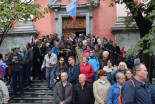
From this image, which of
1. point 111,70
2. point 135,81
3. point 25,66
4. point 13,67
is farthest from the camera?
point 25,66

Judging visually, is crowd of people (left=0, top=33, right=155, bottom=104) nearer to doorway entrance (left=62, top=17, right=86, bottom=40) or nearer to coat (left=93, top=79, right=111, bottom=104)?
coat (left=93, top=79, right=111, bottom=104)

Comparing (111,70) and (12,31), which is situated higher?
(12,31)

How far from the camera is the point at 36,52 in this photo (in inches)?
476

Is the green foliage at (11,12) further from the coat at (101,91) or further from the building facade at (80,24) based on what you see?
the building facade at (80,24)

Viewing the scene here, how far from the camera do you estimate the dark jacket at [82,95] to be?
732cm

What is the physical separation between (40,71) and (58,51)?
138cm

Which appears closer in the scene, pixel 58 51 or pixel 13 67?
pixel 13 67

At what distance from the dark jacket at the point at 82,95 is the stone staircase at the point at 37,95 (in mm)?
3047

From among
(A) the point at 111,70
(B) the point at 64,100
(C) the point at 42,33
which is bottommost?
(B) the point at 64,100

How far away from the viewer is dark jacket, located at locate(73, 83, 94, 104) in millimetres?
7316

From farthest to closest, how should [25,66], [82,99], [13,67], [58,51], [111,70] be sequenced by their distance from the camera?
[58,51] < [25,66] < [13,67] < [111,70] < [82,99]

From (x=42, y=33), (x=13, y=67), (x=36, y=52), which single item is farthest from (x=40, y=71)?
(x=42, y=33)

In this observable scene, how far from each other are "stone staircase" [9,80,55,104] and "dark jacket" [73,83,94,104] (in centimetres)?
305

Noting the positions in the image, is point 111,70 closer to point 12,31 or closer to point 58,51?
point 58,51
